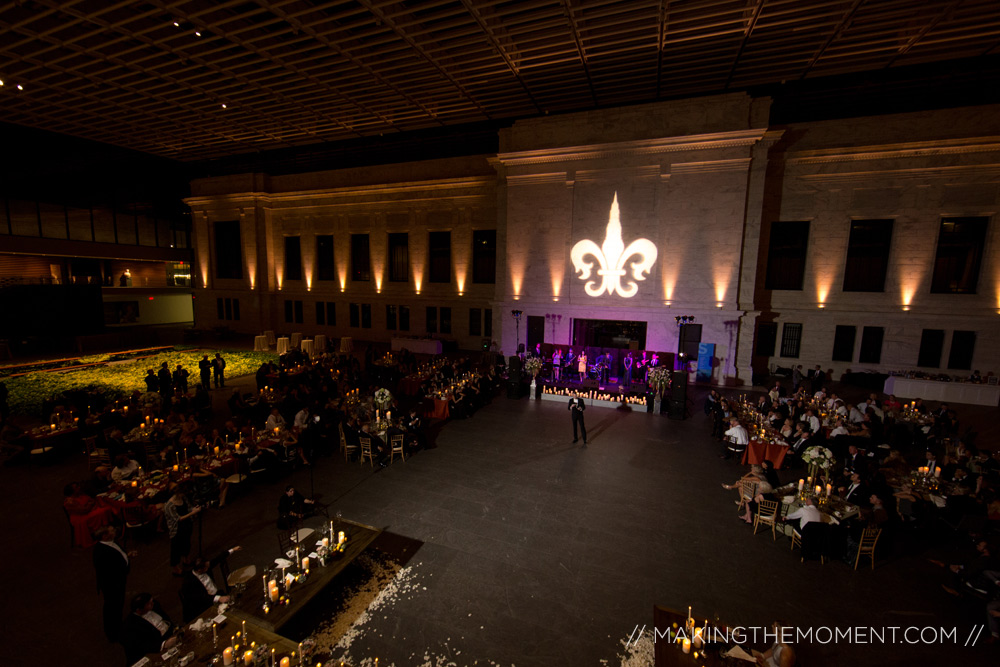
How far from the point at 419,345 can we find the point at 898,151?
2472 centimetres

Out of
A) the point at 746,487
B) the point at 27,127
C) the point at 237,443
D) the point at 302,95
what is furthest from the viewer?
the point at 27,127

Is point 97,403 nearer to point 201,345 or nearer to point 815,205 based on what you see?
point 201,345

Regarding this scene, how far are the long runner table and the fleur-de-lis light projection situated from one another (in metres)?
16.2

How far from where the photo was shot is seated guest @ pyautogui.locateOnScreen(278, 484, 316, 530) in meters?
7.15

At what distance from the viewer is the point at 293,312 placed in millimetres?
30406

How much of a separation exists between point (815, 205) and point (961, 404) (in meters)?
9.82

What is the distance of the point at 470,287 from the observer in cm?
2525

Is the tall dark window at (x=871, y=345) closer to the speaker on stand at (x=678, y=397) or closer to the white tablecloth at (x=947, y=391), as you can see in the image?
the white tablecloth at (x=947, y=391)

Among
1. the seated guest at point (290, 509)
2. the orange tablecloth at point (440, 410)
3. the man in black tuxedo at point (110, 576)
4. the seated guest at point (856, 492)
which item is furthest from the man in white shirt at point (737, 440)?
the man in black tuxedo at point (110, 576)

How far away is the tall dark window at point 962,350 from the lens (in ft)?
57.7

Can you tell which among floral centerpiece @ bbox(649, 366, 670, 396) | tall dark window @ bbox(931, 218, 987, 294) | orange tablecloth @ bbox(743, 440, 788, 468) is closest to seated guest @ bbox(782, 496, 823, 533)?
orange tablecloth @ bbox(743, 440, 788, 468)

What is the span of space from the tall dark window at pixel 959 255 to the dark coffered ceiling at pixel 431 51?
265 inches

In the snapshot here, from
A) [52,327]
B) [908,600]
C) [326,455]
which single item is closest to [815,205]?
[908,600]

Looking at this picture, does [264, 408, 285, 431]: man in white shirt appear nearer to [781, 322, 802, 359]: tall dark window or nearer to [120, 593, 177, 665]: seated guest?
[120, 593, 177, 665]: seated guest
